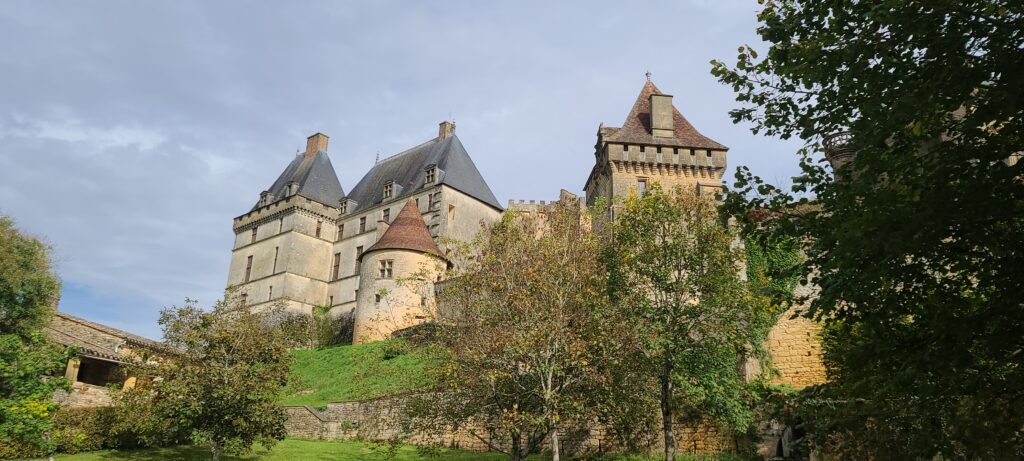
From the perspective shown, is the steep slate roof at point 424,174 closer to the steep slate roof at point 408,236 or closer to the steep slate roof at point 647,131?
the steep slate roof at point 408,236

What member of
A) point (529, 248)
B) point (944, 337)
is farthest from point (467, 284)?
point (944, 337)

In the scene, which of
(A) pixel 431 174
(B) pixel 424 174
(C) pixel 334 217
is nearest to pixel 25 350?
(A) pixel 431 174

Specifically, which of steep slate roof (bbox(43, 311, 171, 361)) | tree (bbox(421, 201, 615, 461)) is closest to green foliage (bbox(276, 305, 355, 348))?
steep slate roof (bbox(43, 311, 171, 361))

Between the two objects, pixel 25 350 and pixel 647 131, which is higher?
pixel 647 131

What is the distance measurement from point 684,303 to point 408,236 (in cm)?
2603

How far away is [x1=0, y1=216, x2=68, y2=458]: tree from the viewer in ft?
49.0

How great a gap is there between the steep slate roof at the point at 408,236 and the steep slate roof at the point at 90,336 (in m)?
13.0

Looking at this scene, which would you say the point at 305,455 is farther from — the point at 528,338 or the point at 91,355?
the point at 91,355

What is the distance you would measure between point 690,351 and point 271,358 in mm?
10444

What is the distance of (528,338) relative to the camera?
46.7ft

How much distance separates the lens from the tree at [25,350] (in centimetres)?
1492

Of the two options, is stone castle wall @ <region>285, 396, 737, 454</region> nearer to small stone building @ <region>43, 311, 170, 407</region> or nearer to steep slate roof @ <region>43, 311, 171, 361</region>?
small stone building @ <region>43, 311, 170, 407</region>

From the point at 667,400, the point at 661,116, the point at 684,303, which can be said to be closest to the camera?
the point at 667,400

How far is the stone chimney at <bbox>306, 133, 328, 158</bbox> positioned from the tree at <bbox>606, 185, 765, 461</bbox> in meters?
44.8
